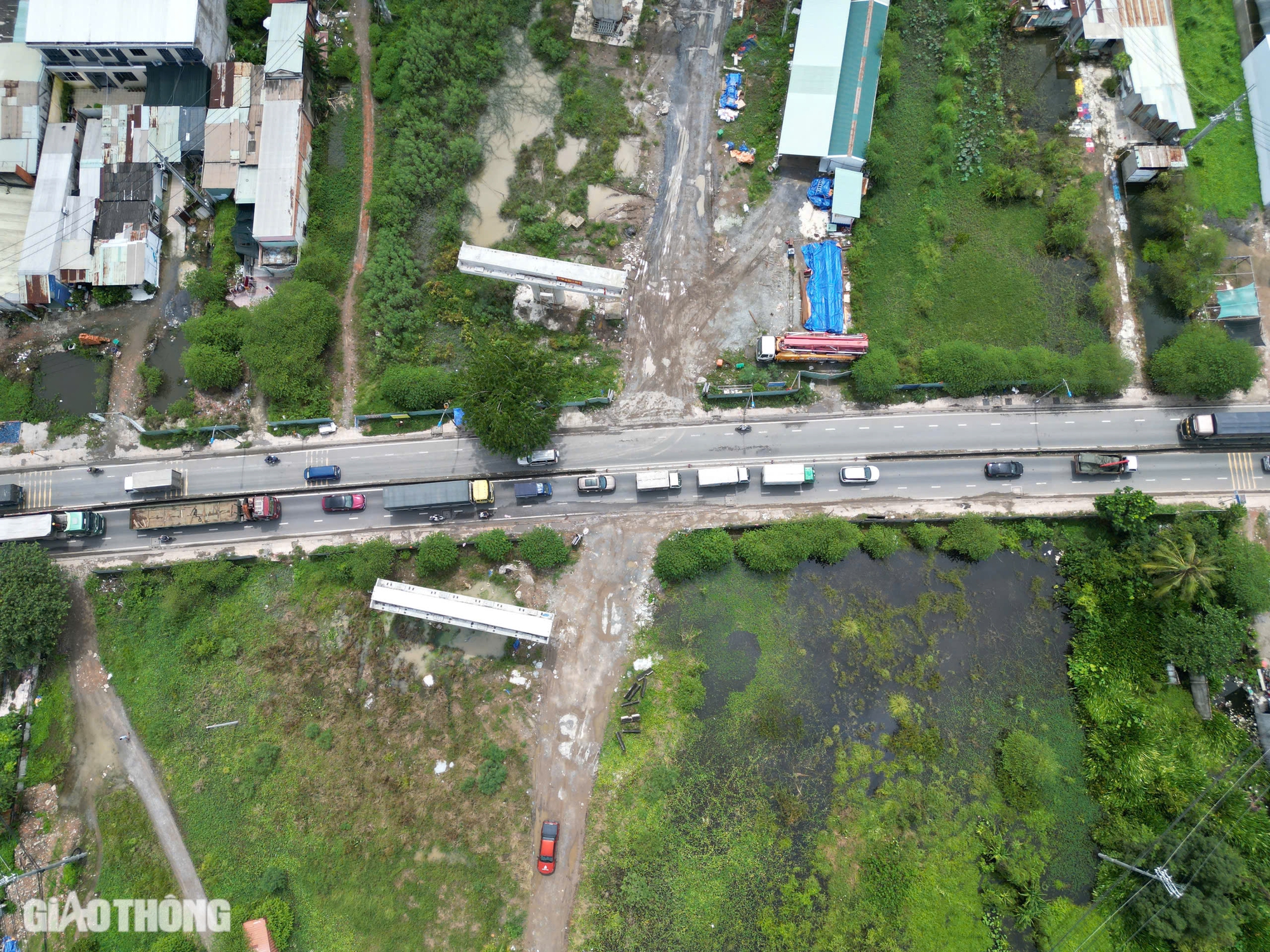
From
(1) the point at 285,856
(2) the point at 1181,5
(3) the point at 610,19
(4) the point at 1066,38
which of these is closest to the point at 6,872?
(1) the point at 285,856

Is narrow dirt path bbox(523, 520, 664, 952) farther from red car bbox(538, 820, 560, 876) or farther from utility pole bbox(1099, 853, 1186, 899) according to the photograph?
utility pole bbox(1099, 853, 1186, 899)

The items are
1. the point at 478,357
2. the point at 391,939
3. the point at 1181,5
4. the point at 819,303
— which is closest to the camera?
the point at 391,939

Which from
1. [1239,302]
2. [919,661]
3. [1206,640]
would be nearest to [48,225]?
[919,661]

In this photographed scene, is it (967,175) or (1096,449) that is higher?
(967,175)

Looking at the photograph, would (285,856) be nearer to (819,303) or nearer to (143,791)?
(143,791)

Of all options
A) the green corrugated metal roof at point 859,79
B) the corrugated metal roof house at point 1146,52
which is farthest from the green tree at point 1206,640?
the green corrugated metal roof at point 859,79

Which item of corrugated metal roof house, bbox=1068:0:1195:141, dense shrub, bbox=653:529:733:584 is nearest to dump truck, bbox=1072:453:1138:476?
dense shrub, bbox=653:529:733:584

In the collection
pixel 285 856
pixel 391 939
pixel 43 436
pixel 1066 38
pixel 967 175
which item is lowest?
pixel 391 939
